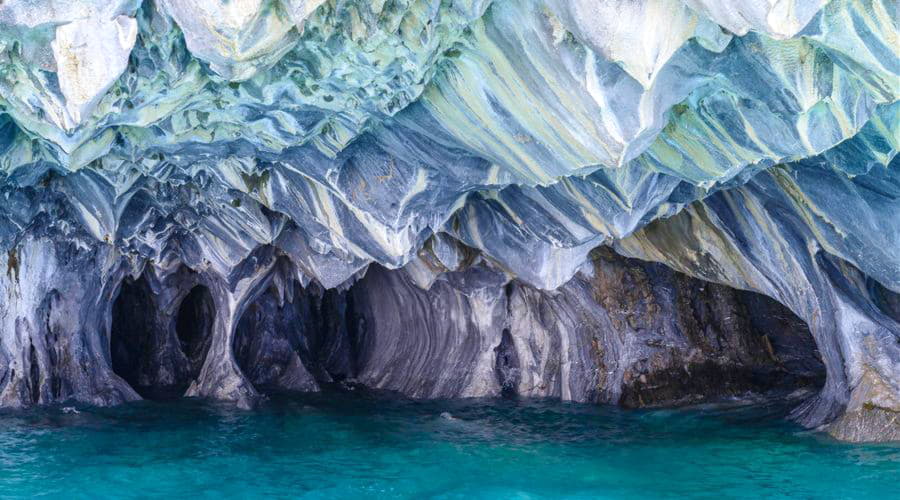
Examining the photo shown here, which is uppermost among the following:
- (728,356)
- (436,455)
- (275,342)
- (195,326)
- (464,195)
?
(464,195)

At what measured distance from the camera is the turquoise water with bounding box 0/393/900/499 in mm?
8734

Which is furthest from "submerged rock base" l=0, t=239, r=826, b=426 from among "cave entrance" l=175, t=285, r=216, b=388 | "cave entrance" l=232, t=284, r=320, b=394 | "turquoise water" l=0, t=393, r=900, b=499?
"cave entrance" l=175, t=285, r=216, b=388

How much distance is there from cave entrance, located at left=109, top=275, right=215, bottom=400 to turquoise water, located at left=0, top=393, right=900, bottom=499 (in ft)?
11.6

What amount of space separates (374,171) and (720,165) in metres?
3.34

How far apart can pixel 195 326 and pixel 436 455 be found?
9.19 m

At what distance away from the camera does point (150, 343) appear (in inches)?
674

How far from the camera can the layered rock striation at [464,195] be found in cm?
638

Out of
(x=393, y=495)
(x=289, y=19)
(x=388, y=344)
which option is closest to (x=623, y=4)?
(x=289, y=19)

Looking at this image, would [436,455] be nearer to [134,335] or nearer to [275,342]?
[275,342]

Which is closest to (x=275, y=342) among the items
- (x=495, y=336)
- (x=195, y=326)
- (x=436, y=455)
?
(x=195, y=326)

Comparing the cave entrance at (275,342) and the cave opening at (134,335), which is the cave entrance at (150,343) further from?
the cave entrance at (275,342)

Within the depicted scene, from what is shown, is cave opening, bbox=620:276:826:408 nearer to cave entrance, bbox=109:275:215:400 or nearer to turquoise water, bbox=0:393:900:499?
turquoise water, bbox=0:393:900:499

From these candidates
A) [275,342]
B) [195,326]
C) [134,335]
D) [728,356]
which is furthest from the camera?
[195,326]

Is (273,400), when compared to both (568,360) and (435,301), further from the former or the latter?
(568,360)
